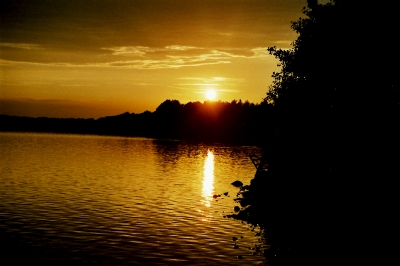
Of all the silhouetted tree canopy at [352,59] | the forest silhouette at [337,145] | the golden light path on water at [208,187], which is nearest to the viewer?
the forest silhouette at [337,145]

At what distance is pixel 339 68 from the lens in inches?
1422

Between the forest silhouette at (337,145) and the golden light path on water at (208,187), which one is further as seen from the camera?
the golden light path on water at (208,187)

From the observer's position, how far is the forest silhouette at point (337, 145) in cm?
2872

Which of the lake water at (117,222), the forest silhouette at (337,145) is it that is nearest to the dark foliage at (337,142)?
the forest silhouette at (337,145)

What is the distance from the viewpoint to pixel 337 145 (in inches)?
1307

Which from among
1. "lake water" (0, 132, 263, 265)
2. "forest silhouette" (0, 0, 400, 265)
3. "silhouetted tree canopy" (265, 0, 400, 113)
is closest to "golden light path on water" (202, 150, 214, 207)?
"lake water" (0, 132, 263, 265)

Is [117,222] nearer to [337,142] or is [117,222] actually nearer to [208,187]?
[337,142]

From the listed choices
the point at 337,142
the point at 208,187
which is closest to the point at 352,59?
the point at 337,142

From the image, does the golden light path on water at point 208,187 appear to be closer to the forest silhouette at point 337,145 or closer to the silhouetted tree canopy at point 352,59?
the forest silhouette at point 337,145

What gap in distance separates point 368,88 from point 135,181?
46854 millimetres

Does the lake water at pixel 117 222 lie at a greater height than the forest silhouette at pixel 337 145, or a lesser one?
lesser

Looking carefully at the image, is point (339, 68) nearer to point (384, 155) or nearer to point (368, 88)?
point (368, 88)

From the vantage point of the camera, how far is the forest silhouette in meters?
28.7

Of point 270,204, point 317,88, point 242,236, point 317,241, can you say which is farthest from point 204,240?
point 317,88
